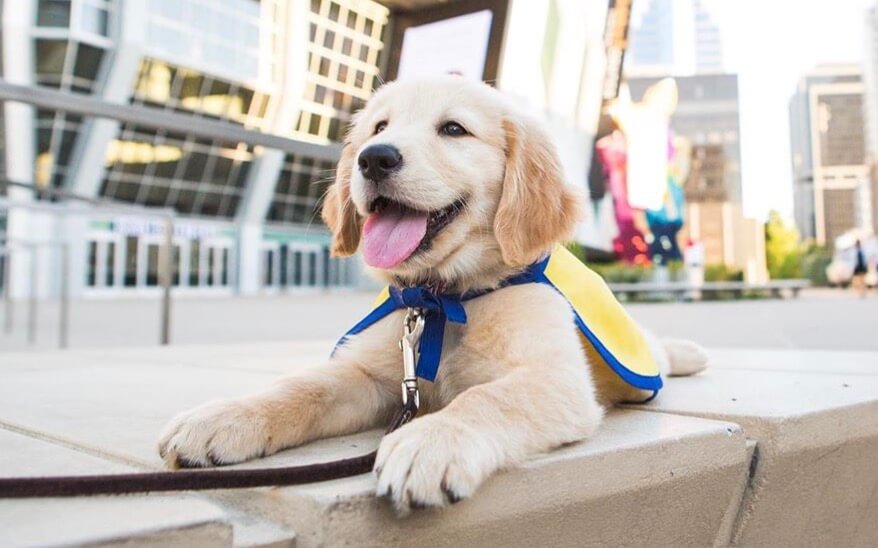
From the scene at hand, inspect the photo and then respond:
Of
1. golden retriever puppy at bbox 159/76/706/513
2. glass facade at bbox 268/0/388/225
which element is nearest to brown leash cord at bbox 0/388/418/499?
golden retriever puppy at bbox 159/76/706/513

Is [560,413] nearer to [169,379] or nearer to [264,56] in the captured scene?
[169,379]

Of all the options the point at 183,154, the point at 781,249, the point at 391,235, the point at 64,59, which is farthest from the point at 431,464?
the point at 781,249

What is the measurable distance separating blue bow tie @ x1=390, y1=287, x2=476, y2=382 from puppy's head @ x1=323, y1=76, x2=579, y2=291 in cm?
11

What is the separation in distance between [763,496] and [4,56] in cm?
2875

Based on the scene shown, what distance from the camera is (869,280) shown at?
3038 centimetres

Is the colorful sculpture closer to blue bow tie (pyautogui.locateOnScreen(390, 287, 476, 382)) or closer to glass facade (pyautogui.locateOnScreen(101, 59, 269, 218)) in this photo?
glass facade (pyautogui.locateOnScreen(101, 59, 269, 218))

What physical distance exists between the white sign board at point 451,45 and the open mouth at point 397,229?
295 centimetres

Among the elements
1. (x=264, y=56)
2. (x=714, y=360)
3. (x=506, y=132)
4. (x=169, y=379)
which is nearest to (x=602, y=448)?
(x=506, y=132)

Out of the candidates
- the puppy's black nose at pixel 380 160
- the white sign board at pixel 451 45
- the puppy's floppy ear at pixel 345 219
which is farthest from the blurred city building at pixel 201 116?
the puppy's black nose at pixel 380 160

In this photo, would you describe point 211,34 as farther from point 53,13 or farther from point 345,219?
point 345,219

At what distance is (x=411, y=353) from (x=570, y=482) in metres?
0.47

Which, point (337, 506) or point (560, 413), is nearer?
point (337, 506)

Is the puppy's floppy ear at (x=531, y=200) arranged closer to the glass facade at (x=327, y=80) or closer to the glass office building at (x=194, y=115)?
the glass office building at (x=194, y=115)

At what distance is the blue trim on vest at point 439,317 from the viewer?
1860 mm
